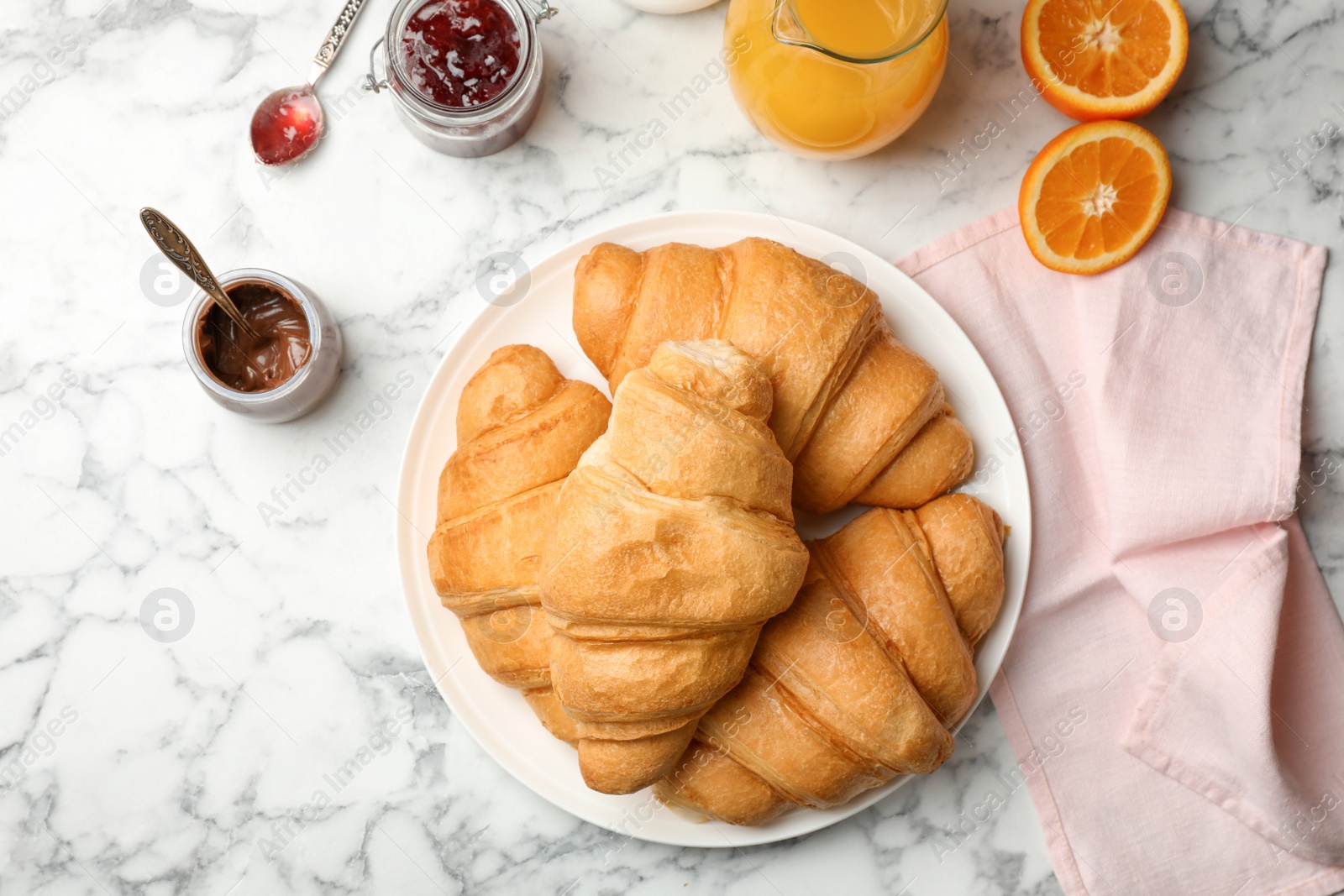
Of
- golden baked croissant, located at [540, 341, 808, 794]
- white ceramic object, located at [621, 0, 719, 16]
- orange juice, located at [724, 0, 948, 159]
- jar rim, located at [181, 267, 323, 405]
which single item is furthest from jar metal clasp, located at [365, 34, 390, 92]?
golden baked croissant, located at [540, 341, 808, 794]

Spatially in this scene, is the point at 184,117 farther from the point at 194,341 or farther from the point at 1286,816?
the point at 1286,816

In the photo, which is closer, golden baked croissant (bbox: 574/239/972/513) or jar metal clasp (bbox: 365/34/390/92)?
golden baked croissant (bbox: 574/239/972/513)

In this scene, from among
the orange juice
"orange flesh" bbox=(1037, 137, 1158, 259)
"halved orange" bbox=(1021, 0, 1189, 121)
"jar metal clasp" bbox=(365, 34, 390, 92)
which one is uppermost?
"jar metal clasp" bbox=(365, 34, 390, 92)

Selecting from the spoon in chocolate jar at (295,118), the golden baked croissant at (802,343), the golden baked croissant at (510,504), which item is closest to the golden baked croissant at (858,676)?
the golden baked croissant at (802,343)

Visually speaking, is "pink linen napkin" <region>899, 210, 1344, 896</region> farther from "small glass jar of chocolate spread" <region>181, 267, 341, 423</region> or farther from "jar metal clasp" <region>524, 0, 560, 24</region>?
"small glass jar of chocolate spread" <region>181, 267, 341, 423</region>

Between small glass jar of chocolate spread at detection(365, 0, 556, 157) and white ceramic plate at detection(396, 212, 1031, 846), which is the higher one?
small glass jar of chocolate spread at detection(365, 0, 556, 157)

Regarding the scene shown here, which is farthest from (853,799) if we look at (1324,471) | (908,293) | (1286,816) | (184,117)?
(184,117)

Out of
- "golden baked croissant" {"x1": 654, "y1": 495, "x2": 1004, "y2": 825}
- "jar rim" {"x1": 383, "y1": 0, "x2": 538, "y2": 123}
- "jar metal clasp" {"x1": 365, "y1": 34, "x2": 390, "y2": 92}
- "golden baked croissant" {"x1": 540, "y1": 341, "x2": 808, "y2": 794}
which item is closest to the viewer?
"golden baked croissant" {"x1": 540, "y1": 341, "x2": 808, "y2": 794}

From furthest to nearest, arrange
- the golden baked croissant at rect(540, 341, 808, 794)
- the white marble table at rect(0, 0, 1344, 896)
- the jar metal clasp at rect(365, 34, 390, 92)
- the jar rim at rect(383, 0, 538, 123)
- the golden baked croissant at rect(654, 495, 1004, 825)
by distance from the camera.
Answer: the white marble table at rect(0, 0, 1344, 896), the jar metal clasp at rect(365, 34, 390, 92), the jar rim at rect(383, 0, 538, 123), the golden baked croissant at rect(654, 495, 1004, 825), the golden baked croissant at rect(540, 341, 808, 794)
